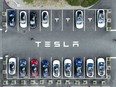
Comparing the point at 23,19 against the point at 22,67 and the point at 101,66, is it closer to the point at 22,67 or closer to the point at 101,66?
the point at 22,67

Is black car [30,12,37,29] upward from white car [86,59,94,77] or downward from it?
upward

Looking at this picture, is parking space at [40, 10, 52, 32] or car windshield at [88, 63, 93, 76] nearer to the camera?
car windshield at [88, 63, 93, 76]

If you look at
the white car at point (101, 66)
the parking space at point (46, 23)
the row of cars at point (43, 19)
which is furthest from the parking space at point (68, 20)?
the white car at point (101, 66)

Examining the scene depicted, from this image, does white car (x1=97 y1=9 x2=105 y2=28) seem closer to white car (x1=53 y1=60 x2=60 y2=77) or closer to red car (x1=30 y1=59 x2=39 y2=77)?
white car (x1=53 y1=60 x2=60 y2=77)

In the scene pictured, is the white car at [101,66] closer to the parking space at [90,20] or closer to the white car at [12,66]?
the parking space at [90,20]

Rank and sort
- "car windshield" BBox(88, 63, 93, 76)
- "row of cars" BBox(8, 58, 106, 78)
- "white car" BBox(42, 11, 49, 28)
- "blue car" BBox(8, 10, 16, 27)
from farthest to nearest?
"blue car" BBox(8, 10, 16, 27)
"white car" BBox(42, 11, 49, 28)
"row of cars" BBox(8, 58, 106, 78)
"car windshield" BBox(88, 63, 93, 76)

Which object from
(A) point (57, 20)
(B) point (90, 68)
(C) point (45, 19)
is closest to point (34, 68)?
(C) point (45, 19)

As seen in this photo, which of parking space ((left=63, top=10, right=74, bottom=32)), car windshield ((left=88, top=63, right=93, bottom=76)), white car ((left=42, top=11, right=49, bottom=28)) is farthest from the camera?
parking space ((left=63, top=10, right=74, bottom=32))

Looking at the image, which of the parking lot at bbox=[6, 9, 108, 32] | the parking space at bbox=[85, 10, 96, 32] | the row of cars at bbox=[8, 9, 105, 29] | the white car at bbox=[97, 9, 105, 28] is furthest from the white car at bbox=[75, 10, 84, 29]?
the white car at bbox=[97, 9, 105, 28]
